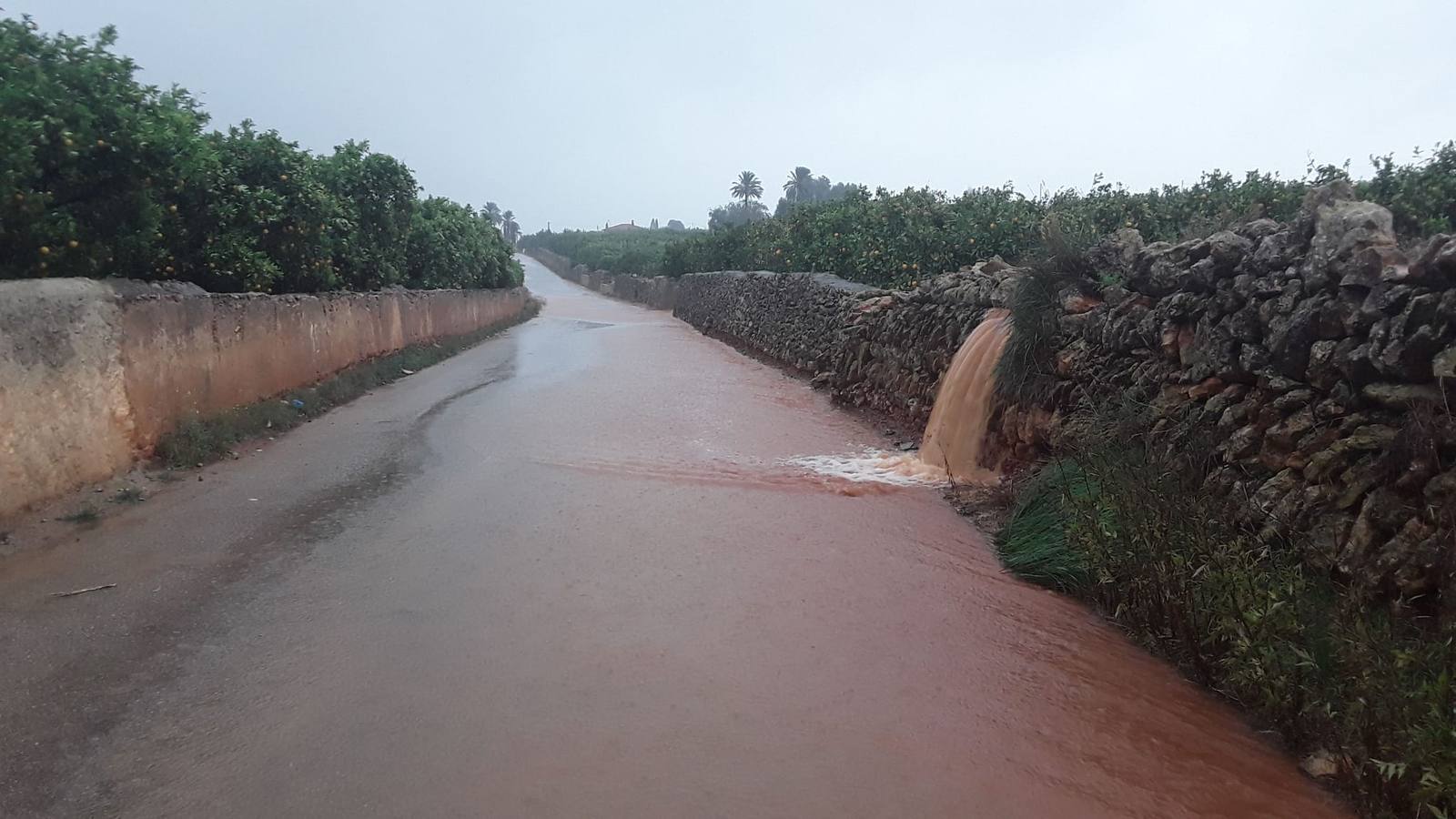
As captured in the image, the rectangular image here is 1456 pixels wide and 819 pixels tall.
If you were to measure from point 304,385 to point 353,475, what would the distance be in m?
4.04

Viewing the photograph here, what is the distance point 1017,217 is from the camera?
42.5ft

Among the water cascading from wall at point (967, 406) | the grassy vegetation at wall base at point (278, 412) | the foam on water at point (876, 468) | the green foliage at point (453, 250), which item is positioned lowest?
the foam on water at point (876, 468)

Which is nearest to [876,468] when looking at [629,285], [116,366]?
[116,366]

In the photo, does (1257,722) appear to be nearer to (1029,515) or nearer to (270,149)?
(1029,515)

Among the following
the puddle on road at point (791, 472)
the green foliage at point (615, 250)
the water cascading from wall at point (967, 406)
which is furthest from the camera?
the green foliage at point (615, 250)

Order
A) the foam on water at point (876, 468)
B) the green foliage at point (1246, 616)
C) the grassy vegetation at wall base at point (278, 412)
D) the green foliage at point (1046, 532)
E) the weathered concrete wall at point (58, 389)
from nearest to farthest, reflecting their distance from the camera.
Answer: the green foliage at point (1246, 616) < the green foliage at point (1046, 532) < the weathered concrete wall at point (58, 389) < the grassy vegetation at wall base at point (278, 412) < the foam on water at point (876, 468)

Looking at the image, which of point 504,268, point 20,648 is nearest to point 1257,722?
point 20,648

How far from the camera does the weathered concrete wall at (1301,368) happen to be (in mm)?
3807

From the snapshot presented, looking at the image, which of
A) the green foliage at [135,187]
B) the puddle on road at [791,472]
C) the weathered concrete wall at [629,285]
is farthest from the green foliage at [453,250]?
the puddle on road at [791,472]

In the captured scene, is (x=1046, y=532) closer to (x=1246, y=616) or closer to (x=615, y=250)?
(x=1246, y=616)

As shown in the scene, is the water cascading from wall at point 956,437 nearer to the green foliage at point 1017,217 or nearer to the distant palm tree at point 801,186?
the green foliage at point 1017,217

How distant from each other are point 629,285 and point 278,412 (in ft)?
131

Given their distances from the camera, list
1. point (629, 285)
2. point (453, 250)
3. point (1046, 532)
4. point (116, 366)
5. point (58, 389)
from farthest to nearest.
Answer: point (629, 285)
point (453, 250)
point (116, 366)
point (58, 389)
point (1046, 532)

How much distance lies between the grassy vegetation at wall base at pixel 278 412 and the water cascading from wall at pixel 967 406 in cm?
662
